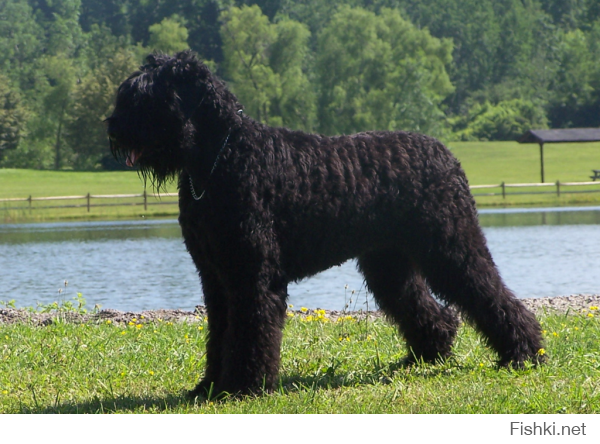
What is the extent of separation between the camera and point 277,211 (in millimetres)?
4523

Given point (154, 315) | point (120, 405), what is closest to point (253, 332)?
point (120, 405)

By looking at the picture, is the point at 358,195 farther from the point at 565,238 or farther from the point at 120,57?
the point at 120,57

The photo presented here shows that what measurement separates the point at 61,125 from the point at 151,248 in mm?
44934

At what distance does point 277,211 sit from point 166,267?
10098mm

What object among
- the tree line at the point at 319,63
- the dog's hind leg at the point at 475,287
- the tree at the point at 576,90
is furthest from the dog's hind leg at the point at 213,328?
the tree at the point at 576,90

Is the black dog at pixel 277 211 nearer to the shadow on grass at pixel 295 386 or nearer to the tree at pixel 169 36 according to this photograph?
the shadow on grass at pixel 295 386

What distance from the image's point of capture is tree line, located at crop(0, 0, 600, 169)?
5569 centimetres

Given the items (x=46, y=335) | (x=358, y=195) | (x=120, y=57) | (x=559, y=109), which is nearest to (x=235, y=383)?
(x=358, y=195)

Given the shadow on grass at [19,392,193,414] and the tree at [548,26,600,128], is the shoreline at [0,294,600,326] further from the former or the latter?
the tree at [548,26,600,128]

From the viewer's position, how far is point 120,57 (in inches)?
2142

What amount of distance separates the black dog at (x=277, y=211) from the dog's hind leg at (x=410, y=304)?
0.02 meters

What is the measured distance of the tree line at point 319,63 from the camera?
55.7 m

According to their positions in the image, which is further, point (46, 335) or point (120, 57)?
point (120, 57)

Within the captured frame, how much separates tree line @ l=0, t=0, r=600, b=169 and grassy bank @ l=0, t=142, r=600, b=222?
3.93 metres
